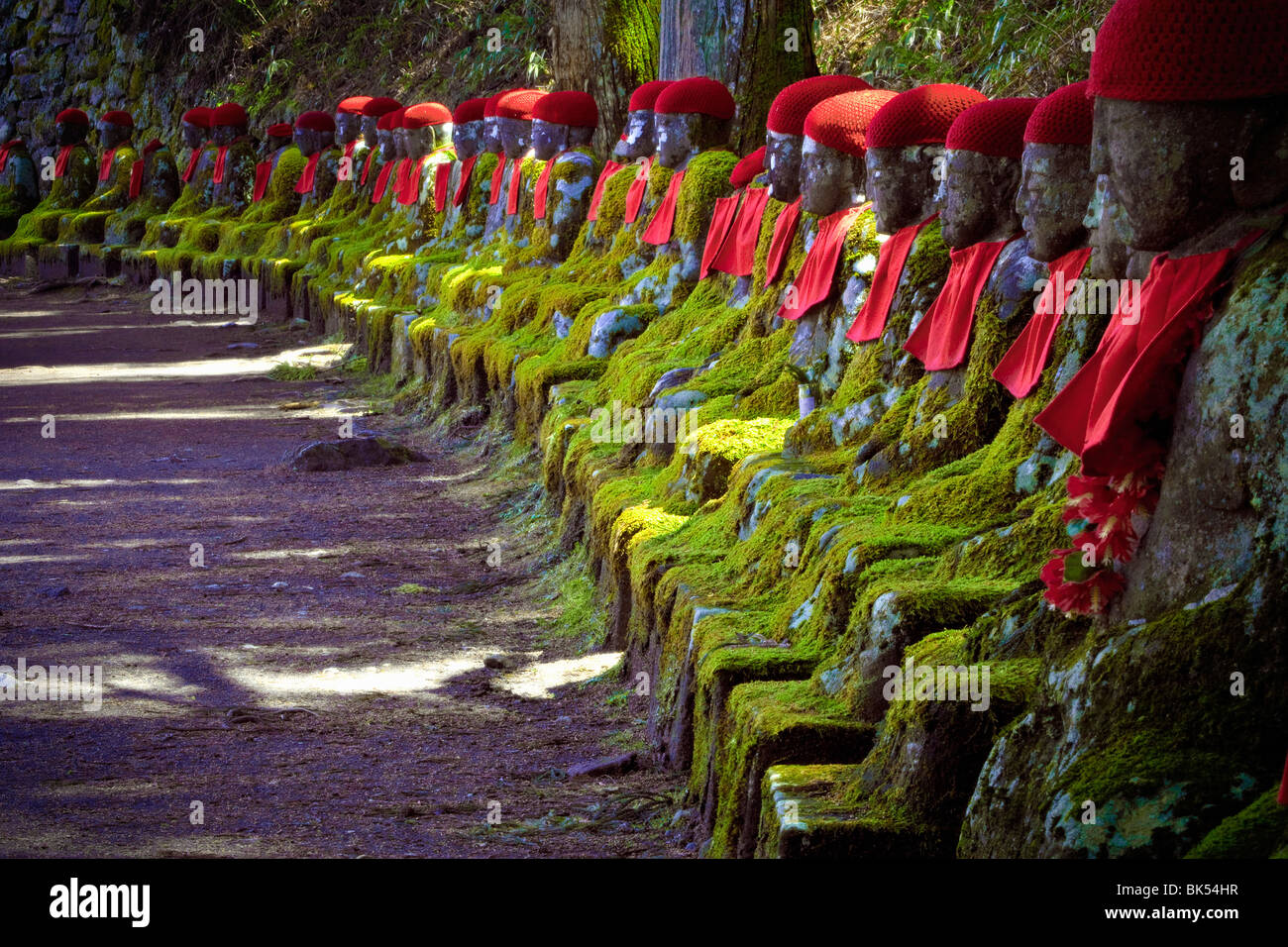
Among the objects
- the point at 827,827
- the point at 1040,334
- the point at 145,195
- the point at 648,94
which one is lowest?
the point at 827,827

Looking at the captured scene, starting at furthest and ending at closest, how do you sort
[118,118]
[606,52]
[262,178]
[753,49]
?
1. [118,118]
2. [262,178]
3. [606,52]
4. [753,49]

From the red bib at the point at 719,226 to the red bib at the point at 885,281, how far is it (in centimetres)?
219

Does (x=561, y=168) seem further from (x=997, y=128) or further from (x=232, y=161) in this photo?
(x=232, y=161)

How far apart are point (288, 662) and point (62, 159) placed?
66.6 feet

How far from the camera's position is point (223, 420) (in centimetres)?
1209

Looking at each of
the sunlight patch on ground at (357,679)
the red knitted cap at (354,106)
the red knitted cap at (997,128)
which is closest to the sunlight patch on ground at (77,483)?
the sunlight patch on ground at (357,679)

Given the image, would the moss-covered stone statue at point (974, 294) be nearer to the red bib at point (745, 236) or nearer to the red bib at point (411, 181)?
the red bib at point (745, 236)

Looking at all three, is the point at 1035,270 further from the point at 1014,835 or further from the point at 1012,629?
the point at 1014,835

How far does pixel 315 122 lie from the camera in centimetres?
1872

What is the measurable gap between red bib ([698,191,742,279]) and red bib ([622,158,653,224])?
1588 mm

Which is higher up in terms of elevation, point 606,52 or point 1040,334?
point 606,52

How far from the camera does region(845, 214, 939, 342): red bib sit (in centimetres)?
546

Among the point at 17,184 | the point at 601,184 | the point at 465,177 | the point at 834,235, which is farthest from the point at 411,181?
the point at 17,184

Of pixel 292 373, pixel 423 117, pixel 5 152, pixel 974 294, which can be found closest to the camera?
pixel 974 294
